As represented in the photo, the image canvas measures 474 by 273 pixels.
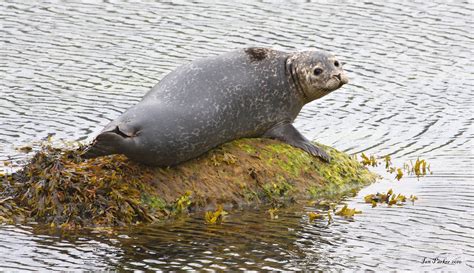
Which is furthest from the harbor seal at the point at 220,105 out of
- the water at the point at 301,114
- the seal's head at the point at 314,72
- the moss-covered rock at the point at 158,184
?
the water at the point at 301,114

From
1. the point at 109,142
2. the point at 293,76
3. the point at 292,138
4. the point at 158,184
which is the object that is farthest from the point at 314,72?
the point at 109,142

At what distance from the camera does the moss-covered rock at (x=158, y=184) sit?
1021 cm

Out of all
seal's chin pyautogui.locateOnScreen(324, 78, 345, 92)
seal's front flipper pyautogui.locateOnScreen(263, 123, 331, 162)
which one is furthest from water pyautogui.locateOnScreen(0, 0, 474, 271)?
seal's chin pyautogui.locateOnScreen(324, 78, 345, 92)

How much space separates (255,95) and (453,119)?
431cm

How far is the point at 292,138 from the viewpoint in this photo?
11906 mm

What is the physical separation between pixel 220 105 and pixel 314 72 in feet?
4.19

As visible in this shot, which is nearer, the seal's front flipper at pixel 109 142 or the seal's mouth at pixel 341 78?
the seal's front flipper at pixel 109 142

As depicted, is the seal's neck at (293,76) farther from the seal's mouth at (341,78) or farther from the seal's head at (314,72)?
the seal's mouth at (341,78)

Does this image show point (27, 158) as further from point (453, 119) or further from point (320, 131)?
point (453, 119)

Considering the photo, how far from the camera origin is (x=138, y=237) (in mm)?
9820

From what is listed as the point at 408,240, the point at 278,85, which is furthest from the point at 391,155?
the point at 408,240

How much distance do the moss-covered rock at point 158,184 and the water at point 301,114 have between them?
0.28 m

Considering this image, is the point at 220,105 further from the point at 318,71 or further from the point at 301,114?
the point at 301,114

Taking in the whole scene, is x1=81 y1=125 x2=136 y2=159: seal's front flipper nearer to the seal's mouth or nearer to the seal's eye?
the seal's eye
